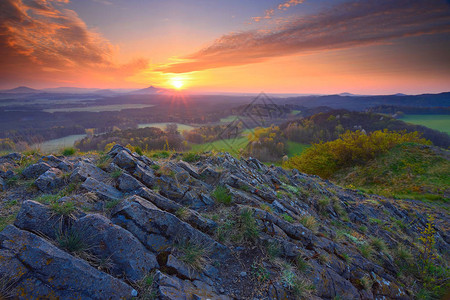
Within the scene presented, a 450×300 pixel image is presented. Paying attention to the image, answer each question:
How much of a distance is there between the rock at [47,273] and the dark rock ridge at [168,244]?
0.05 feet

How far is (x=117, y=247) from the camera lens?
3.87 meters

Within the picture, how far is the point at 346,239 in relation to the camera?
7.37 m

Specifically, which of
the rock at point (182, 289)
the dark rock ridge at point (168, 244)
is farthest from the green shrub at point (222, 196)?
the rock at point (182, 289)

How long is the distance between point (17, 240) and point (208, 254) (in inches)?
143

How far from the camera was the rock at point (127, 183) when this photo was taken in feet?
18.8

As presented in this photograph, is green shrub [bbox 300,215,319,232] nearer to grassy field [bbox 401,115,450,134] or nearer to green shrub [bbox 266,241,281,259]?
green shrub [bbox 266,241,281,259]

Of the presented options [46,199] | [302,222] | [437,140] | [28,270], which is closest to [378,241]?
[302,222]

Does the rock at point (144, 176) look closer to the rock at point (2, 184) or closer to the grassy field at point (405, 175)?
the rock at point (2, 184)

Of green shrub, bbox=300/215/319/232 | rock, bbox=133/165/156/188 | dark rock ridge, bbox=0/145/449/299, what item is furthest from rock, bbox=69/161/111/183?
green shrub, bbox=300/215/319/232

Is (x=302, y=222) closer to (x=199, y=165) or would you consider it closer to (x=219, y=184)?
(x=219, y=184)

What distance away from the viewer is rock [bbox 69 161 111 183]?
18.5 ft

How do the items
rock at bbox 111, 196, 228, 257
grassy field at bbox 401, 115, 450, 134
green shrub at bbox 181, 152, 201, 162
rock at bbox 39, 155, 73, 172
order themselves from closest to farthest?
rock at bbox 111, 196, 228, 257 < rock at bbox 39, 155, 73, 172 < green shrub at bbox 181, 152, 201, 162 < grassy field at bbox 401, 115, 450, 134

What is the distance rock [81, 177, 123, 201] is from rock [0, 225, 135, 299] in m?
1.69

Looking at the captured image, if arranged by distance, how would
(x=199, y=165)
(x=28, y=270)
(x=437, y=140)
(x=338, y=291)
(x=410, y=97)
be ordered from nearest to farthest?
(x=28, y=270) < (x=338, y=291) < (x=199, y=165) < (x=437, y=140) < (x=410, y=97)
